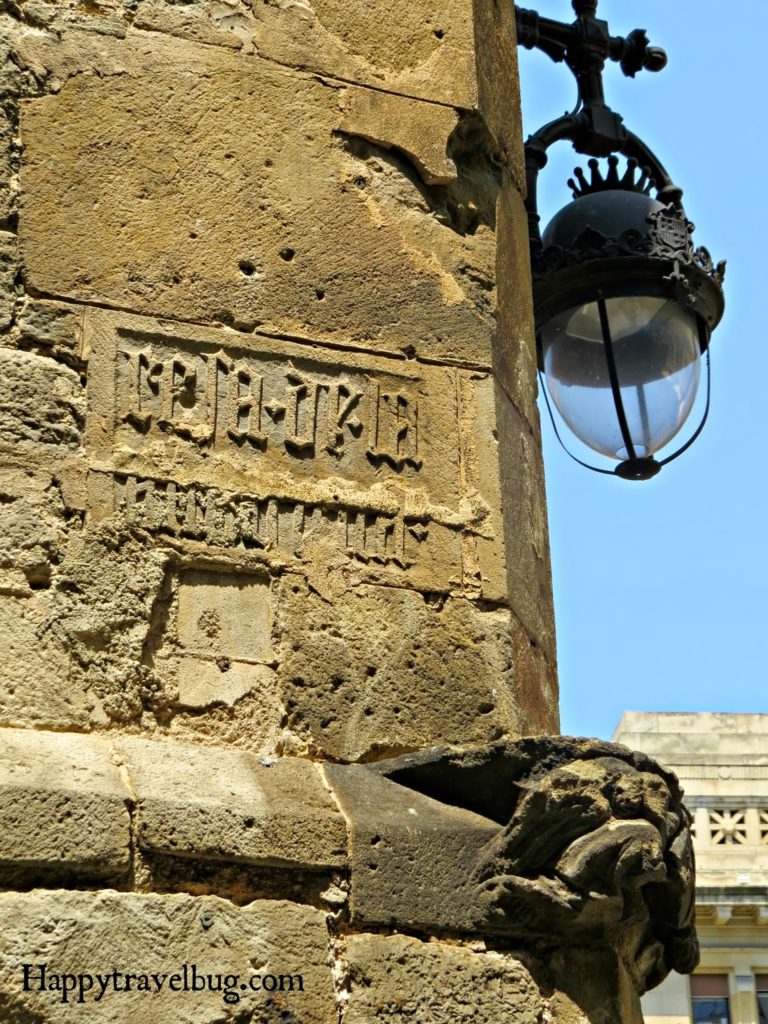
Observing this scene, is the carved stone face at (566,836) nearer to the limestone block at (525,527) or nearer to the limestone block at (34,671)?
the limestone block at (525,527)

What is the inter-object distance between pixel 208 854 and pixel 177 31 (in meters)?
1.66

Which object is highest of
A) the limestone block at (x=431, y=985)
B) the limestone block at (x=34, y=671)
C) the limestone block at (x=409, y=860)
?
the limestone block at (x=34, y=671)

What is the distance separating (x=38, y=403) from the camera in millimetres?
3678

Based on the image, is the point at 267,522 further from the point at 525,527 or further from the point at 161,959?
the point at 161,959

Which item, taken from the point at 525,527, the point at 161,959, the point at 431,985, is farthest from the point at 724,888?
the point at 161,959

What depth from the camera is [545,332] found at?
495 cm

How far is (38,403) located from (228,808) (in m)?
0.82

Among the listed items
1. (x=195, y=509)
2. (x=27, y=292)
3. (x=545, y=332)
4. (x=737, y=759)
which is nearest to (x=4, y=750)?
(x=195, y=509)

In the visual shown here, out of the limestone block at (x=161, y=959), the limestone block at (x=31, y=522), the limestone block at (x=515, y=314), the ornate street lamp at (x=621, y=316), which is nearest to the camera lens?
the limestone block at (x=161, y=959)

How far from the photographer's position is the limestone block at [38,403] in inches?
144

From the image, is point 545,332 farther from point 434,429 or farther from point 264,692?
point 264,692

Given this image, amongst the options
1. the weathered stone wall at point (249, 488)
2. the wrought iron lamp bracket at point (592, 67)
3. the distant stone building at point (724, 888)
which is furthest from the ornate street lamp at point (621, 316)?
the distant stone building at point (724, 888)

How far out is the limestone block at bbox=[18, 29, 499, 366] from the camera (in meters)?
3.85

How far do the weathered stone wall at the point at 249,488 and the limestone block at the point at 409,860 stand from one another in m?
0.02
